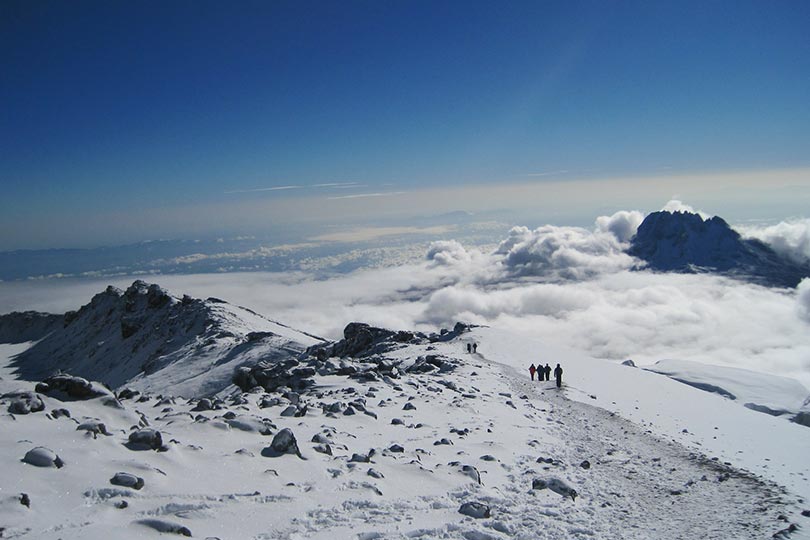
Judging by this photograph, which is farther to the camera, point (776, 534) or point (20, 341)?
point (20, 341)

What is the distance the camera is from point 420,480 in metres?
9.80

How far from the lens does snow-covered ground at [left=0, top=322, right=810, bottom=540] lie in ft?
21.9

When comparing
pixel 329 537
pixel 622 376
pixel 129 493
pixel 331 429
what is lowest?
pixel 622 376

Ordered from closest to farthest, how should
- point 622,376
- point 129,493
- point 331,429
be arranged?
point 129,493 < point 331,429 < point 622,376

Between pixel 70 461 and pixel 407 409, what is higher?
pixel 70 461

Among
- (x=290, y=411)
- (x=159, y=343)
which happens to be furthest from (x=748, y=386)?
(x=159, y=343)

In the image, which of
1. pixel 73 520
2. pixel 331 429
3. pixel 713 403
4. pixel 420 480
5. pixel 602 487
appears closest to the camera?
pixel 73 520

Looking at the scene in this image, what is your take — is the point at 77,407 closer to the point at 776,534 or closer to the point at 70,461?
the point at 70,461

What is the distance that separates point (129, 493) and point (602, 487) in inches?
406

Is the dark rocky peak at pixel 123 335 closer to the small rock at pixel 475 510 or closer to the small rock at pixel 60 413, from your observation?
the small rock at pixel 60 413

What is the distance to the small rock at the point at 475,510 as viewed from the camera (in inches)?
329

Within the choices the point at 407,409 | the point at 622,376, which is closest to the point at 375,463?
the point at 407,409

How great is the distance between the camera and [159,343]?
254 feet

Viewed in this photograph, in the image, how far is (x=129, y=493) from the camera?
6.77 meters
